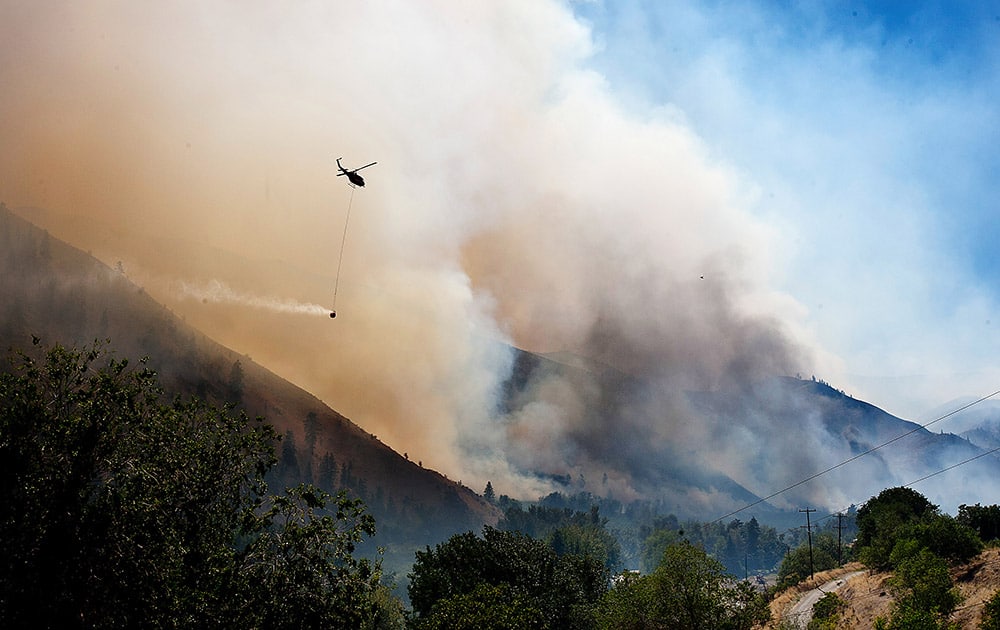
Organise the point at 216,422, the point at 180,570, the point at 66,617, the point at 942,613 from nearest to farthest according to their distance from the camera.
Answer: the point at 66,617
the point at 180,570
the point at 216,422
the point at 942,613

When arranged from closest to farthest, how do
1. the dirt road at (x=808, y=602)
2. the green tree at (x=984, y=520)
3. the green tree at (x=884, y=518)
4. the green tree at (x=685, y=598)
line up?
→ 1. the green tree at (x=685, y=598)
2. the dirt road at (x=808, y=602)
3. the green tree at (x=884, y=518)
4. the green tree at (x=984, y=520)

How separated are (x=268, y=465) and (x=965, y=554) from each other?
66.1 metres

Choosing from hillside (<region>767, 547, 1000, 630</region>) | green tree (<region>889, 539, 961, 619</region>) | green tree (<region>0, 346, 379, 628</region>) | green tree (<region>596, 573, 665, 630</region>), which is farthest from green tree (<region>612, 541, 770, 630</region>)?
green tree (<region>0, 346, 379, 628</region>)

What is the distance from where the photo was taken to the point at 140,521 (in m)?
27.8

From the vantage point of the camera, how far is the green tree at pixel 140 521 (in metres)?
24.8

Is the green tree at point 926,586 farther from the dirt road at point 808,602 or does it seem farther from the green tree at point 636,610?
the green tree at point 636,610

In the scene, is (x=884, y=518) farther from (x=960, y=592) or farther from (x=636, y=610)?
(x=636, y=610)

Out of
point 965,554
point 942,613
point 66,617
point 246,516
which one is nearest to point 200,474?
point 246,516

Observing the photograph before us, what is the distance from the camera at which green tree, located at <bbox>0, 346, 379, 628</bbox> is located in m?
24.8

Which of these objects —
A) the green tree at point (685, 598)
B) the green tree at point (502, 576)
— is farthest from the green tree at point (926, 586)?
the green tree at point (502, 576)

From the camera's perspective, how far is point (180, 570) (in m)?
29.4

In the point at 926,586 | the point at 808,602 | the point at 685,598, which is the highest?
the point at 926,586

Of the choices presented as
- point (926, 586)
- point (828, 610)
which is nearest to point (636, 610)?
point (926, 586)

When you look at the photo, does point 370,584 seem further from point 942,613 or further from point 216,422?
point 942,613
